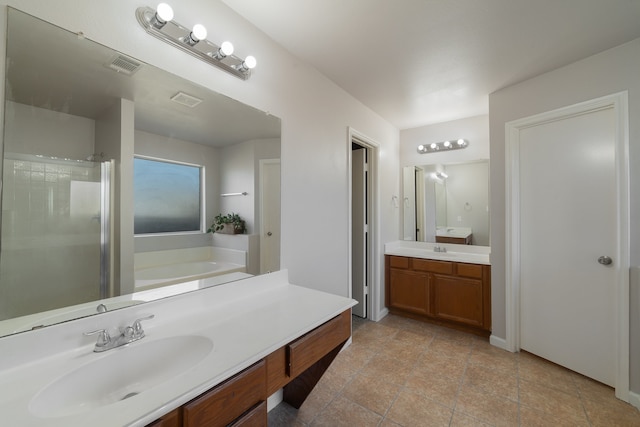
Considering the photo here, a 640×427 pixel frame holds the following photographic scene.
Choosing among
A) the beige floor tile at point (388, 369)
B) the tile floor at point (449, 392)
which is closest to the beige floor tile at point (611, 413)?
the tile floor at point (449, 392)

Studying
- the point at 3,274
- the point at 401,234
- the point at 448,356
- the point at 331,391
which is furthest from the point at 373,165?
the point at 3,274

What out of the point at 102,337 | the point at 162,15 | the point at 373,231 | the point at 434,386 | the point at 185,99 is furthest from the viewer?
the point at 373,231

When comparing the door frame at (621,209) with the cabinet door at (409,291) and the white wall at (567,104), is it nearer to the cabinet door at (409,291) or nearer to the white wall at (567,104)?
the white wall at (567,104)

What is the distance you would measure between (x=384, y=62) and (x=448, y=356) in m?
2.59

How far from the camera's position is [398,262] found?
3191 millimetres

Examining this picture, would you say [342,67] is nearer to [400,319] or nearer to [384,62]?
[384,62]

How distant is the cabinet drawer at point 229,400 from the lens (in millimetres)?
732

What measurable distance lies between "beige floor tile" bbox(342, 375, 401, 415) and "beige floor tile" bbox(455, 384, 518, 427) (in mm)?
433

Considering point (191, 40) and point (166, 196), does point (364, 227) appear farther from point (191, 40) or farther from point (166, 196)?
point (191, 40)

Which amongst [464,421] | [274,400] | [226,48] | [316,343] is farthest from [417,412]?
[226,48]

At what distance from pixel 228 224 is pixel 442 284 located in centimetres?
247

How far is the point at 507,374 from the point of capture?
2.07m

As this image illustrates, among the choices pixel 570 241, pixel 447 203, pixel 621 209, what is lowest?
pixel 570 241

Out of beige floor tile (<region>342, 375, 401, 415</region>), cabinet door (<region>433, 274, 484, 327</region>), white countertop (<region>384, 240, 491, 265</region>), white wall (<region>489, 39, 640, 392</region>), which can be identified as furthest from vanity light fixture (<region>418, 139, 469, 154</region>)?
beige floor tile (<region>342, 375, 401, 415</region>)
